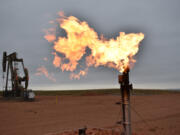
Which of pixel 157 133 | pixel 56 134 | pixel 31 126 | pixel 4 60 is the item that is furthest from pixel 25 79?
pixel 157 133

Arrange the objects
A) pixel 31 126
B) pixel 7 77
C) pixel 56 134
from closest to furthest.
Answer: pixel 56 134
pixel 31 126
pixel 7 77

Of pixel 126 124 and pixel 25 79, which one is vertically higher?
pixel 25 79

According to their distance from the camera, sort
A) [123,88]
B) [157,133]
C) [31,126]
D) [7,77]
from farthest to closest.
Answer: [7,77]
[31,126]
[157,133]
[123,88]

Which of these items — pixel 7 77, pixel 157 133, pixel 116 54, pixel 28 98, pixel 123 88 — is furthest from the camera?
pixel 7 77

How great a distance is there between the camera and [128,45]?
9555 mm

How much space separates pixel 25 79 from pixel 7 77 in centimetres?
310

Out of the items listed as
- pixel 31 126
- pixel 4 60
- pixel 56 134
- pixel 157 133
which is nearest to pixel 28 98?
pixel 4 60

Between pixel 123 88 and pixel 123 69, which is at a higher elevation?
pixel 123 69

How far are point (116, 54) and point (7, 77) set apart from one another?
26.2m

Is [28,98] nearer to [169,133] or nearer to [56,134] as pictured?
[56,134]

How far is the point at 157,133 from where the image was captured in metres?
11.2

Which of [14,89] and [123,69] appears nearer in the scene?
[123,69]

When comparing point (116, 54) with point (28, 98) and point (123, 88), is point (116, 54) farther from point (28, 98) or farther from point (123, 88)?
point (28, 98)

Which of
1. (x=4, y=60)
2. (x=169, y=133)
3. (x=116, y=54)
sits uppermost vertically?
(x=4, y=60)
